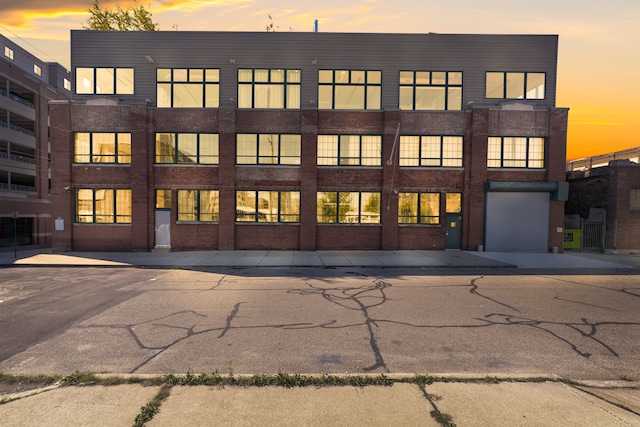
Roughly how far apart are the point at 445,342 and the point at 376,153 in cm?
1624

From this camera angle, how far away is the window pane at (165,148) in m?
21.0

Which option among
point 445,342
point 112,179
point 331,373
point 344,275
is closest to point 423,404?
point 331,373

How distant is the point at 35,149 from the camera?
32.6 m

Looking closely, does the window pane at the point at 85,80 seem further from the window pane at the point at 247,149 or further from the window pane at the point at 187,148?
the window pane at the point at 247,149

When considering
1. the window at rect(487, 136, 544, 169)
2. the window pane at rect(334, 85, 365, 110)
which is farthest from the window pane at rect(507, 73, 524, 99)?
the window pane at rect(334, 85, 365, 110)

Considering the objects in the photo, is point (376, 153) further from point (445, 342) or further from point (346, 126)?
point (445, 342)

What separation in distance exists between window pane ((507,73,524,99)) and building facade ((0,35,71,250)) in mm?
39933

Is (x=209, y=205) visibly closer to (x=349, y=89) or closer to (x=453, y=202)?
(x=349, y=89)

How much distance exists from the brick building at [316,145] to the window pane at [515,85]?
48 cm

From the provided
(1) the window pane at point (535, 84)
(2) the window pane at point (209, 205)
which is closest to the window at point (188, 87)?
(2) the window pane at point (209, 205)

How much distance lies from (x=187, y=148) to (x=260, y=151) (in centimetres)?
466

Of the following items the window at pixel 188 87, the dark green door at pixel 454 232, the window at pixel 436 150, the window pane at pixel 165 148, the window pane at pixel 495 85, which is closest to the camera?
the window pane at pixel 165 148

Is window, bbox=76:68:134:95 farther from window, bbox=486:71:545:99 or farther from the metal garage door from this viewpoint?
the metal garage door

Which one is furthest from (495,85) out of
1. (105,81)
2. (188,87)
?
(105,81)
